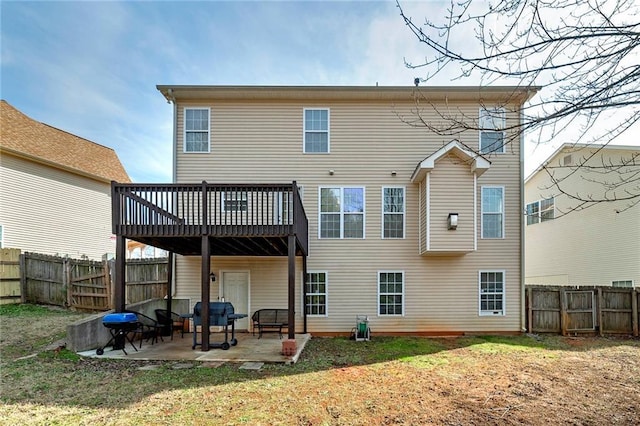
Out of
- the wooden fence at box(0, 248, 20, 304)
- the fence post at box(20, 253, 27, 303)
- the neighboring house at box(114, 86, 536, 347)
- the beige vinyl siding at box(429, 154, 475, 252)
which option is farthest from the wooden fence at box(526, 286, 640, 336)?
the wooden fence at box(0, 248, 20, 304)

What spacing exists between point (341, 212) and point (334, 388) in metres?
5.96

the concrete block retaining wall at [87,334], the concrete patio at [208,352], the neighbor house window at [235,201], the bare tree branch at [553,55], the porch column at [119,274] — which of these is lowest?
the concrete patio at [208,352]

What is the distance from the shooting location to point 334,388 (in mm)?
5516

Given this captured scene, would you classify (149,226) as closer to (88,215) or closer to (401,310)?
(401,310)

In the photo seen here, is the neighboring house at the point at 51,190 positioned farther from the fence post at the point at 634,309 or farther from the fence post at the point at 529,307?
the fence post at the point at 634,309

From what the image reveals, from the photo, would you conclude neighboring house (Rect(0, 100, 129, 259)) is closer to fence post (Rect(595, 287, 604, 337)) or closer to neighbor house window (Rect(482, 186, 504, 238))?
neighbor house window (Rect(482, 186, 504, 238))

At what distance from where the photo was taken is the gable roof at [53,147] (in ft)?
46.3

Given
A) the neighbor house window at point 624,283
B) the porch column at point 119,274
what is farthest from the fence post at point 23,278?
the neighbor house window at point 624,283

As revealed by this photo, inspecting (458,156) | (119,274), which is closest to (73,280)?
(119,274)

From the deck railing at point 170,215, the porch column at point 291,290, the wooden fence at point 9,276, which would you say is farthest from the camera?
the wooden fence at point 9,276

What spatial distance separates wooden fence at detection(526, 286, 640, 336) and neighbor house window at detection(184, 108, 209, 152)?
10540 millimetres

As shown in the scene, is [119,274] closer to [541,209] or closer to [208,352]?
[208,352]

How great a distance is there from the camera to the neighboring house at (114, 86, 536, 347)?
10.6 metres

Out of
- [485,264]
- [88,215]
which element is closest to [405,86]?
[485,264]
